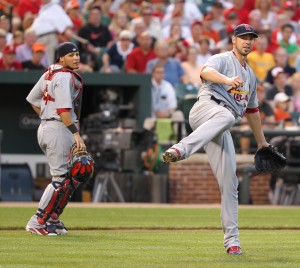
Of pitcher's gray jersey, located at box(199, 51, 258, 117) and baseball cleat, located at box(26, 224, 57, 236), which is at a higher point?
pitcher's gray jersey, located at box(199, 51, 258, 117)

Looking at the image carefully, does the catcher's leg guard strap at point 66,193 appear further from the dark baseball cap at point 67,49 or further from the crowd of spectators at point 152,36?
the crowd of spectators at point 152,36

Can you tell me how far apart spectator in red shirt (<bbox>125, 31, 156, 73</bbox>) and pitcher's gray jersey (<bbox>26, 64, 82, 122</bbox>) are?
8815mm

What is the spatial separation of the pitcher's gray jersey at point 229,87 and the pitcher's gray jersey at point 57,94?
1.98 m

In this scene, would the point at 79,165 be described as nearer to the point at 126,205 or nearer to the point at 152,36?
the point at 126,205

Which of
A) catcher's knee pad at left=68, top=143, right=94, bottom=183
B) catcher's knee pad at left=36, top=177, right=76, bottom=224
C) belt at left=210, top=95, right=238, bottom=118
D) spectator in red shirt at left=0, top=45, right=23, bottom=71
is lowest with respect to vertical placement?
catcher's knee pad at left=36, top=177, right=76, bottom=224

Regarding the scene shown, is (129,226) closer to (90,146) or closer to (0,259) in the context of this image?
(0,259)

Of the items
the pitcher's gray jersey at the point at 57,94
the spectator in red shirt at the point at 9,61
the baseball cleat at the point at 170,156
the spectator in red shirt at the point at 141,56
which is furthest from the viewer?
the spectator in red shirt at the point at 141,56

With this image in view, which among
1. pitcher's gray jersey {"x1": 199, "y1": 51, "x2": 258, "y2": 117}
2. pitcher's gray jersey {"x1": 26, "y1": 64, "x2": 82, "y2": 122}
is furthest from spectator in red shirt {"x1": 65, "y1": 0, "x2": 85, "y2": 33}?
pitcher's gray jersey {"x1": 199, "y1": 51, "x2": 258, "y2": 117}

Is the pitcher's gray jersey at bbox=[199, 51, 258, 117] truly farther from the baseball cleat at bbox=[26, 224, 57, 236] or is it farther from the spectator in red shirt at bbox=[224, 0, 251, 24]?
the spectator in red shirt at bbox=[224, 0, 251, 24]

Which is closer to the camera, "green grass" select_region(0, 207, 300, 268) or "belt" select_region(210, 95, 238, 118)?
"green grass" select_region(0, 207, 300, 268)

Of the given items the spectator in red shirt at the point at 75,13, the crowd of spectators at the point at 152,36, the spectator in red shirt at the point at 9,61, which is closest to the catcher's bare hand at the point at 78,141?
the crowd of spectators at the point at 152,36

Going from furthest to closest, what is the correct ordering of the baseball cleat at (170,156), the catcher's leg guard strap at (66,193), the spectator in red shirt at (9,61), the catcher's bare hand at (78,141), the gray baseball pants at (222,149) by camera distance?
the spectator in red shirt at (9,61) → the catcher's leg guard strap at (66,193) → the catcher's bare hand at (78,141) → the gray baseball pants at (222,149) → the baseball cleat at (170,156)

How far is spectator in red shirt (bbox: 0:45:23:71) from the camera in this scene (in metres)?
18.6

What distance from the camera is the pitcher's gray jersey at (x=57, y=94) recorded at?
1050 cm
